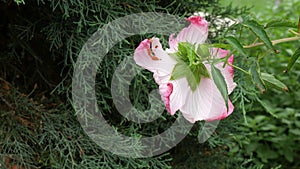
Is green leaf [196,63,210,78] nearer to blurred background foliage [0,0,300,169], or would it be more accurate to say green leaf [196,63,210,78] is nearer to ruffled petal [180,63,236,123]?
ruffled petal [180,63,236,123]

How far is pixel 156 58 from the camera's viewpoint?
474 millimetres

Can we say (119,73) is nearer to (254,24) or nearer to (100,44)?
(100,44)

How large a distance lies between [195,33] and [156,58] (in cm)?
6

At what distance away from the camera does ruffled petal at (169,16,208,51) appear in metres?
0.49

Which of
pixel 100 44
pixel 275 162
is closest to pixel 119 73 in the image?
pixel 100 44

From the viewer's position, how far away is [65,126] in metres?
0.96

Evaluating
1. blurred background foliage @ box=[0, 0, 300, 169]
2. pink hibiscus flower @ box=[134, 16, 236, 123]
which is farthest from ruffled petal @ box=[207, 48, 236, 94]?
blurred background foliage @ box=[0, 0, 300, 169]

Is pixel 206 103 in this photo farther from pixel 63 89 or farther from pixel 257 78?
pixel 63 89

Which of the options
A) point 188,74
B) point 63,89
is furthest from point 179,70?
point 63,89

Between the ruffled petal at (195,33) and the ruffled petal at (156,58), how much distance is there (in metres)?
0.02

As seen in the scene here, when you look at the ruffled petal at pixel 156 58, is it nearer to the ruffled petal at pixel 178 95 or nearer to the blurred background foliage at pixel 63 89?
the ruffled petal at pixel 178 95

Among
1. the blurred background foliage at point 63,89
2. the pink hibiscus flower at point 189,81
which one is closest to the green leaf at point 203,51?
the pink hibiscus flower at point 189,81

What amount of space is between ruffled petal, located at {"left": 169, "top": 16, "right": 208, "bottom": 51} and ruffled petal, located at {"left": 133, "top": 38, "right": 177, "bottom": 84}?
0.02 metres

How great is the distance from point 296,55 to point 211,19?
0.67 meters
